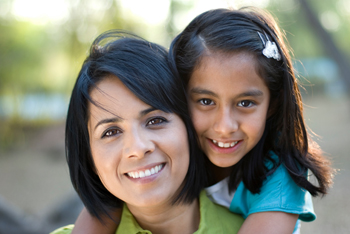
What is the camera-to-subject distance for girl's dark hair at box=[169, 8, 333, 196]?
1934 millimetres

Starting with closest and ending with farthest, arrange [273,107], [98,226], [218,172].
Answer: [98,226], [273,107], [218,172]

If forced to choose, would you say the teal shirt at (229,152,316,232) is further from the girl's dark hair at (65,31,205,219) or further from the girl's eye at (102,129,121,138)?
the girl's eye at (102,129,121,138)

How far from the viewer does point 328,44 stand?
751 cm

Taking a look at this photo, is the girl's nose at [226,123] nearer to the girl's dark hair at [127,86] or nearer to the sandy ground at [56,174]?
the girl's dark hair at [127,86]

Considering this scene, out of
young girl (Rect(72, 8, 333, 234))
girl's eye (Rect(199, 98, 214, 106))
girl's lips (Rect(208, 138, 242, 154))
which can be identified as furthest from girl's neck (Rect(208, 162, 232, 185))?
girl's eye (Rect(199, 98, 214, 106))

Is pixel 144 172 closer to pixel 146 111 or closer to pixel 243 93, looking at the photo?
pixel 146 111

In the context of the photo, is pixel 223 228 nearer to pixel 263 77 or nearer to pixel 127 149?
pixel 127 149

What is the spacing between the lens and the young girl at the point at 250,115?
73.9 inches

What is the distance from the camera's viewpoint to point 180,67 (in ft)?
6.58

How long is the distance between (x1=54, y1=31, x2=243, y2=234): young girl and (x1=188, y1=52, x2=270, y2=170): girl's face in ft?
0.36

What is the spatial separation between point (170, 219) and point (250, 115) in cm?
75

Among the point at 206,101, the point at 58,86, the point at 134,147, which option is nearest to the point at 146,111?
the point at 134,147

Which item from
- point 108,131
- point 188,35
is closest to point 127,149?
point 108,131

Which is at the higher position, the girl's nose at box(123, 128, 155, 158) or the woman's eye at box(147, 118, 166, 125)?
the woman's eye at box(147, 118, 166, 125)
